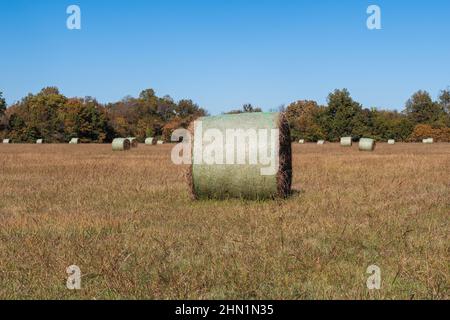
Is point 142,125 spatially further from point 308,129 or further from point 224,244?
point 224,244

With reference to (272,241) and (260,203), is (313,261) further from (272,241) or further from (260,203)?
(260,203)

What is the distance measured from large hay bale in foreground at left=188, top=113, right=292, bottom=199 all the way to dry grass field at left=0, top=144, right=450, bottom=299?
0.37 metres

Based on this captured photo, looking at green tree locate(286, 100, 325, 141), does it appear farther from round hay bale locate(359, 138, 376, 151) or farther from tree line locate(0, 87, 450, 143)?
round hay bale locate(359, 138, 376, 151)

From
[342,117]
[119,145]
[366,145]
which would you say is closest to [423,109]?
[342,117]

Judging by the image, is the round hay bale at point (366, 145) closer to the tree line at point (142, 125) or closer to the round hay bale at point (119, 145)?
the round hay bale at point (119, 145)

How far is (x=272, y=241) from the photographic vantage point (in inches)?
325

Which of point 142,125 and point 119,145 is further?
point 142,125

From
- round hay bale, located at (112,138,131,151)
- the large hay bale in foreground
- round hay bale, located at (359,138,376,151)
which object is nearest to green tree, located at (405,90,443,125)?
round hay bale, located at (359,138,376,151)

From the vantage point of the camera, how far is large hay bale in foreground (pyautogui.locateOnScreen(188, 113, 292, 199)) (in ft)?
41.0

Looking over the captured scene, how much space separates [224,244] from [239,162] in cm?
454

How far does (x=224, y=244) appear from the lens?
26.6 ft

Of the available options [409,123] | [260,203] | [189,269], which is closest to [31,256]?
[189,269]

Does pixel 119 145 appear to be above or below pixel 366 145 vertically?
above
